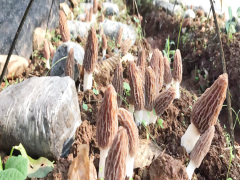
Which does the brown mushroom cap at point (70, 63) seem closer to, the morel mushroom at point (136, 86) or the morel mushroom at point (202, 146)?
the morel mushroom at point (136, 86)

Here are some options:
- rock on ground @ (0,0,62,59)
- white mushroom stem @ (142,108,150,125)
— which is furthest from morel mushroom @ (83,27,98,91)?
white mushroom stem @ (142,108,150,125)

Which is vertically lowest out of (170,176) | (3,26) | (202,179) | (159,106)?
(202,179)

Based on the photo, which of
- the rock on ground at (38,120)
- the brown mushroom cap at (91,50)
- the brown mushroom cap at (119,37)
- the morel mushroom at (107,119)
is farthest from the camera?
the brown mushroom cap at (119,37)

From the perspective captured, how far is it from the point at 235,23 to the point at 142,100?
3.10 metres

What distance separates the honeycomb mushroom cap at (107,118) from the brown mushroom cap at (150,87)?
1.80 ft

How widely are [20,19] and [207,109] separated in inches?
98.0

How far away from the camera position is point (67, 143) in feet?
5.64

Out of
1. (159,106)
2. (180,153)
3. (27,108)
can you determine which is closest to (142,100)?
(159,106)

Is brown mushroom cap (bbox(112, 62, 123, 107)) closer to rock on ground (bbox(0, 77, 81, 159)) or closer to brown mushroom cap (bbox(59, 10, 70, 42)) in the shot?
rock on ground (bbox(0, 77, 81, 159))

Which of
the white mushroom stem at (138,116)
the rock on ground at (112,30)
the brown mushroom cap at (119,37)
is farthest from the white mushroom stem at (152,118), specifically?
the rock on ground at (112,30)

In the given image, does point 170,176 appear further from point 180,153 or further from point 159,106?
point 159,106

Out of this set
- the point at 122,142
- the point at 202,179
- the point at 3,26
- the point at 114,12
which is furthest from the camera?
the point at 114,12

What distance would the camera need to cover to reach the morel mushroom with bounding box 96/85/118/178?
1.35 metres

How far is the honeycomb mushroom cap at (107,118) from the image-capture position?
1.35 metres
